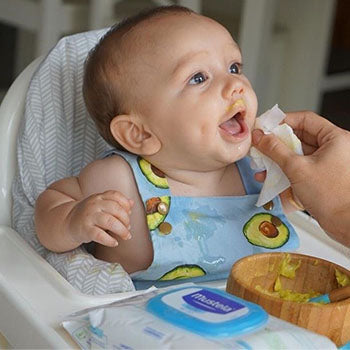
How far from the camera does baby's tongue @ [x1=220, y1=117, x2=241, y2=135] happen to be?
1.10 metres

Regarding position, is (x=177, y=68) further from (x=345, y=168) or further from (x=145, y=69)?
(x=345, y=168)

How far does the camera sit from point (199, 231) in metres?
1.13

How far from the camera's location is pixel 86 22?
236cm

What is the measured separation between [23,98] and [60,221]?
10.2 inches

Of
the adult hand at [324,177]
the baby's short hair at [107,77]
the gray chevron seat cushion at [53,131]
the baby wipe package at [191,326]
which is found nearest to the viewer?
the baby wipe package at [191,326]

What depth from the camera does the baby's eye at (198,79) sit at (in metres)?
1.10

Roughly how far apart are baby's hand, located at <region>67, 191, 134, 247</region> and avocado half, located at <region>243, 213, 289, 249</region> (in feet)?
0.67

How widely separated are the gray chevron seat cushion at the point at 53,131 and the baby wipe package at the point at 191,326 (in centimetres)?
38

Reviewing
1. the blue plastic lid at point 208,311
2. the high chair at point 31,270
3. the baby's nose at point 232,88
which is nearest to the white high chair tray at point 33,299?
the high chair at point 31,270

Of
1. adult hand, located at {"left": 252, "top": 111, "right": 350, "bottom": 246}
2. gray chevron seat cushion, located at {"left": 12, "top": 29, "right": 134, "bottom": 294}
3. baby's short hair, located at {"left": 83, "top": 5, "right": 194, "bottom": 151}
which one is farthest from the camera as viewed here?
gray chevron seat cushion, located at {"left": 12, "top": 29, "right": 134, "bottom": 294}

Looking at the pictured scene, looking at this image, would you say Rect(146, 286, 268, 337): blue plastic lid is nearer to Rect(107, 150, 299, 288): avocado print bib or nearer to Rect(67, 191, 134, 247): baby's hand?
Rect(67, 191, 134, 247): baby's hand

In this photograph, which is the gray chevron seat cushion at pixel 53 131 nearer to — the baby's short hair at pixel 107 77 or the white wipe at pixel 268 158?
the baby's short hair at pixel 107 77

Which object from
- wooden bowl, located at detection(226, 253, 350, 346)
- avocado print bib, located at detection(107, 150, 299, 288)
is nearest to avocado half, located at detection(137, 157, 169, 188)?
avocado print bib, located at detection(107, 150, 299, 288)

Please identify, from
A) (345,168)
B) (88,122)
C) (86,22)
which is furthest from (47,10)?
(345,168)
